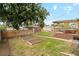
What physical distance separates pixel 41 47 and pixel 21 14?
0.39 m

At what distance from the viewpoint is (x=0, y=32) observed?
1.85 metres

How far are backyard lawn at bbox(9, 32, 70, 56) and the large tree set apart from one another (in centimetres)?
16

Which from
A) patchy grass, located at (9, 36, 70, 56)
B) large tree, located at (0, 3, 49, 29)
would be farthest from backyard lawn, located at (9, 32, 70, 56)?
large tree, located at (0, 3, 49, 29)

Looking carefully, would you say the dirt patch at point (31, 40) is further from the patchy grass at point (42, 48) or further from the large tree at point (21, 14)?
the large tree at point (21, 14)

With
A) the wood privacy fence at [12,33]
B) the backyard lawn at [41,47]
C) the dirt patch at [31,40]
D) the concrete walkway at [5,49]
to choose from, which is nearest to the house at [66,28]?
the backyard lawn at [41,47]

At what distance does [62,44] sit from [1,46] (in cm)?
61

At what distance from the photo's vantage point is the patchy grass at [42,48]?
182 cm

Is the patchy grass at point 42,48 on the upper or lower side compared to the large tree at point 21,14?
lower

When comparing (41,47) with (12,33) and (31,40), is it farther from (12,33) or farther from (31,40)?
Result: (12,33)

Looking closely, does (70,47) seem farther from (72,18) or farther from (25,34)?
(25,34)

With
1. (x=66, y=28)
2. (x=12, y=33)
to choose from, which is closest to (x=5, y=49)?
(x=12, y=33)

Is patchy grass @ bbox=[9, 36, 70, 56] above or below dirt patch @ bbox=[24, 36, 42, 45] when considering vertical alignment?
below

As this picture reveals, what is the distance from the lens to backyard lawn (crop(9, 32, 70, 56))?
182 cm

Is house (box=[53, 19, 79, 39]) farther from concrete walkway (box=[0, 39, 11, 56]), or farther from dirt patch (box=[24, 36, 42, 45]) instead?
concrete walkway (box=[0, 39, 11, 56])
